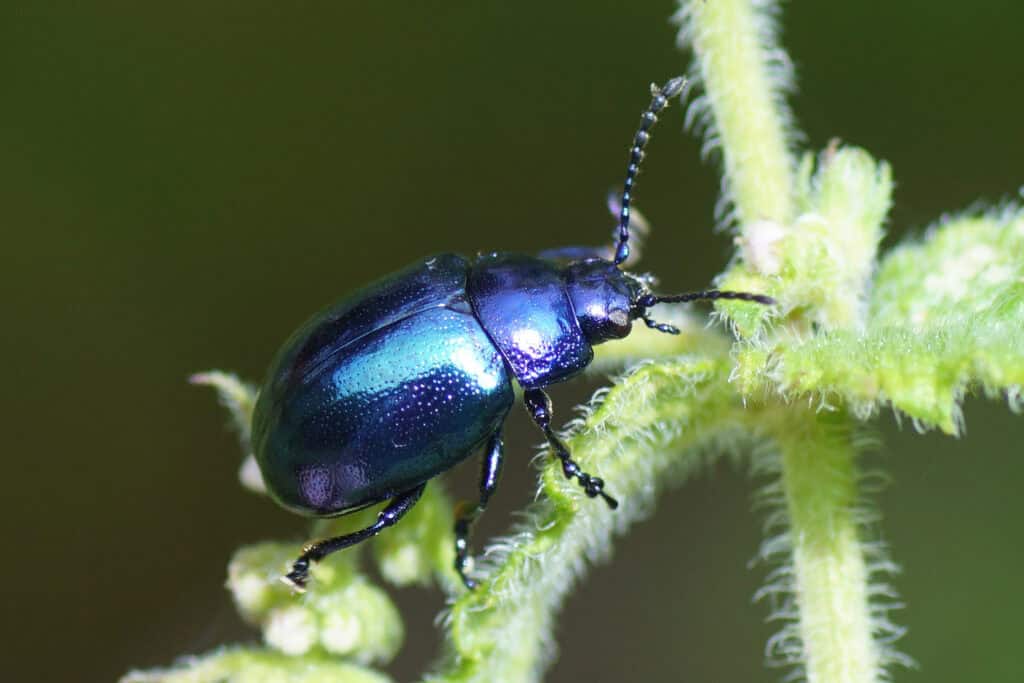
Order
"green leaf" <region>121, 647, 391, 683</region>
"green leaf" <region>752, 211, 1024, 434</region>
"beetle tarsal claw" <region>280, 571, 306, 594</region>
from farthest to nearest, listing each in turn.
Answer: "beetle tarsal claw" <region>280, 571, 306, 594</region> < "green leaf" <region>121, 647, 391, 683</region> < "green leaf" <region>752, 211, 1024, 434</region>

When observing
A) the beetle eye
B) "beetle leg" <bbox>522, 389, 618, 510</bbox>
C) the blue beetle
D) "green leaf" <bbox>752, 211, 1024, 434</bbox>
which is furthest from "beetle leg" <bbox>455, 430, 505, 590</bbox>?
"green leaf" <bbox>752, 211, 1024, 434</bbox>

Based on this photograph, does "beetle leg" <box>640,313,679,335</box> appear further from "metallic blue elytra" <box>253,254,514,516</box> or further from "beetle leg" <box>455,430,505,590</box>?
"beetle leg" <box>455,430,505,590</box>

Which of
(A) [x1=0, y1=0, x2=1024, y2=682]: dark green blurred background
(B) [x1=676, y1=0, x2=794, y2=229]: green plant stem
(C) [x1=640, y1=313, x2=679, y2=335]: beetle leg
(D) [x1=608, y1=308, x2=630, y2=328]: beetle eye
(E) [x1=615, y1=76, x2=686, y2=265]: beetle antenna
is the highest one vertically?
(A) [x1=0, y1=0, x2=1024, y2=682]: dark green blurred background

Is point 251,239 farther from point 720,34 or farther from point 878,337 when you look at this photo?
point 878,337

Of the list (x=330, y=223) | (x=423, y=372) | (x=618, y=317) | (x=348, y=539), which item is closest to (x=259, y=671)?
(x=348, y=539)

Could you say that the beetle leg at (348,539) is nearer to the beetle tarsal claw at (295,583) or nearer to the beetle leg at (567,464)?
the beetle tarsal claw at (295,583)

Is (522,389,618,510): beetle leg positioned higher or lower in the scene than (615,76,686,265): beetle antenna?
lower

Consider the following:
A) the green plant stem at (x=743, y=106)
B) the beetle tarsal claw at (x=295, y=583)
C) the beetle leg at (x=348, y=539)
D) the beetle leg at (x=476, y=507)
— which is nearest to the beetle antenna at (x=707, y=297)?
the green plant stem at (x=743, y=106)

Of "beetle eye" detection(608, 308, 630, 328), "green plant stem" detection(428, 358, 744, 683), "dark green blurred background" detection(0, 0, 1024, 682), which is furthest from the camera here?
"dark green blurred background" detection(0, 0, 1024, 682)
